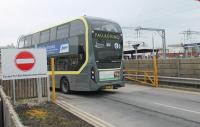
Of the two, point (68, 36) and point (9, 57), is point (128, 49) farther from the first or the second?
point (9, 57)

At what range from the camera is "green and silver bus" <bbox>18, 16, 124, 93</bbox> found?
15.5 metres

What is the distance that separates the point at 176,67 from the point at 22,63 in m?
9.96

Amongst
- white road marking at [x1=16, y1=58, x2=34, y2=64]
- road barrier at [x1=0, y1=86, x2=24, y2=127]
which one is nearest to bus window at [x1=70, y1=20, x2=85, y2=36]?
white road marking at [x1=16, y1=58, x2=34, y2=64]

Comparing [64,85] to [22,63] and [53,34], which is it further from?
[22,63]

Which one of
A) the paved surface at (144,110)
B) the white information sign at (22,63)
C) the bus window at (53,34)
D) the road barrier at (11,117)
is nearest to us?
the road barrier at (11,117)

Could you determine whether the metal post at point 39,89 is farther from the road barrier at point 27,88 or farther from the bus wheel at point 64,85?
the bus wheel at point 64,85

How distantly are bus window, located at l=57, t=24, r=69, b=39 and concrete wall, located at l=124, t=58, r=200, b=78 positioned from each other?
633 cm

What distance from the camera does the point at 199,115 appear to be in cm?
1012

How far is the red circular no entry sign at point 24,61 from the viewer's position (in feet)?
39.0

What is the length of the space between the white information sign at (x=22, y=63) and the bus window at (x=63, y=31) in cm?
466

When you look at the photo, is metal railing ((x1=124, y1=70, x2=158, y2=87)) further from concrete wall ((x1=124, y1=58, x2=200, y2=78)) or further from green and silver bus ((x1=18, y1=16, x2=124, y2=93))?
green and silver bus ((x1=18, y1=16, x2=124, y2=93))

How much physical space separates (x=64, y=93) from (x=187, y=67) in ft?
21.6

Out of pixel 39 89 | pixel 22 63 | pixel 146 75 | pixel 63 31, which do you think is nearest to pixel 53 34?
pixel 63 31

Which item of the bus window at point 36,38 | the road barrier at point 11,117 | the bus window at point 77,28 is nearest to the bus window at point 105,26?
the bus window at point 77,28
